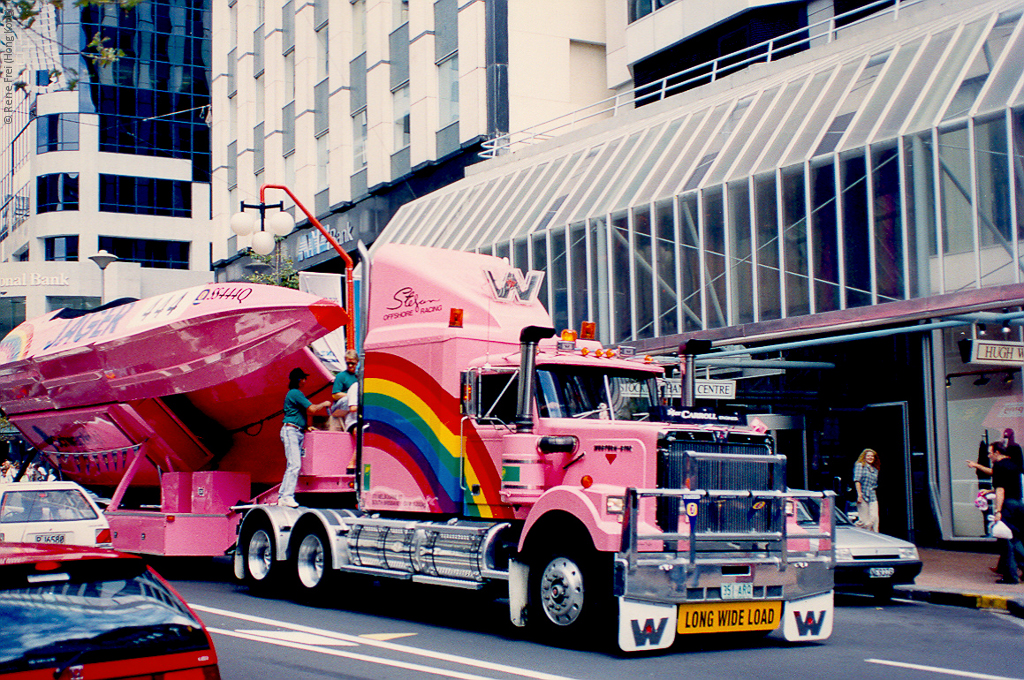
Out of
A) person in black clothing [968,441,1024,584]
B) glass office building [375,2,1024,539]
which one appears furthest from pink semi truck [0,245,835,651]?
glass office building [375,2,1024,539]

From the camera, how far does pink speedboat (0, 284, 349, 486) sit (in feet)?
45.3

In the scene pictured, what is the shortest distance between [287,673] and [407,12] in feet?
91.8

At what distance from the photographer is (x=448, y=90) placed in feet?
101

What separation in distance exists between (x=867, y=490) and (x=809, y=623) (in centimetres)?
813

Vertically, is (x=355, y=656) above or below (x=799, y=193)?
below

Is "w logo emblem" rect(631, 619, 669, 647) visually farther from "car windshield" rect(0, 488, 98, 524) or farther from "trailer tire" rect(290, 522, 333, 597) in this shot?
"car windshield" rect(0, 488, 98, 524)

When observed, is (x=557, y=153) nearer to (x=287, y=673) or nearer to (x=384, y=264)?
(x=384, y=264)

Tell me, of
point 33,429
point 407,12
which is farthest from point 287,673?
point 407,12

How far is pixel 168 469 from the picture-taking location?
1532 centimetres

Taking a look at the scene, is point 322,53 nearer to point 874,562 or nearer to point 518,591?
point 874,562

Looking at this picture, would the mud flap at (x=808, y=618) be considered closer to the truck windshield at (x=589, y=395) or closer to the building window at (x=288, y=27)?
the truck windshield at (x=589, y=395)

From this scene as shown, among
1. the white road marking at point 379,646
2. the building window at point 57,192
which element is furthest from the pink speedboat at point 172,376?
the building window at point 57,192

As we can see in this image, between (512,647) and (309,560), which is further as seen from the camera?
(309,560)

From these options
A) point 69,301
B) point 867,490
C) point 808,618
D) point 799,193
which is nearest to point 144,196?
point 69,301
